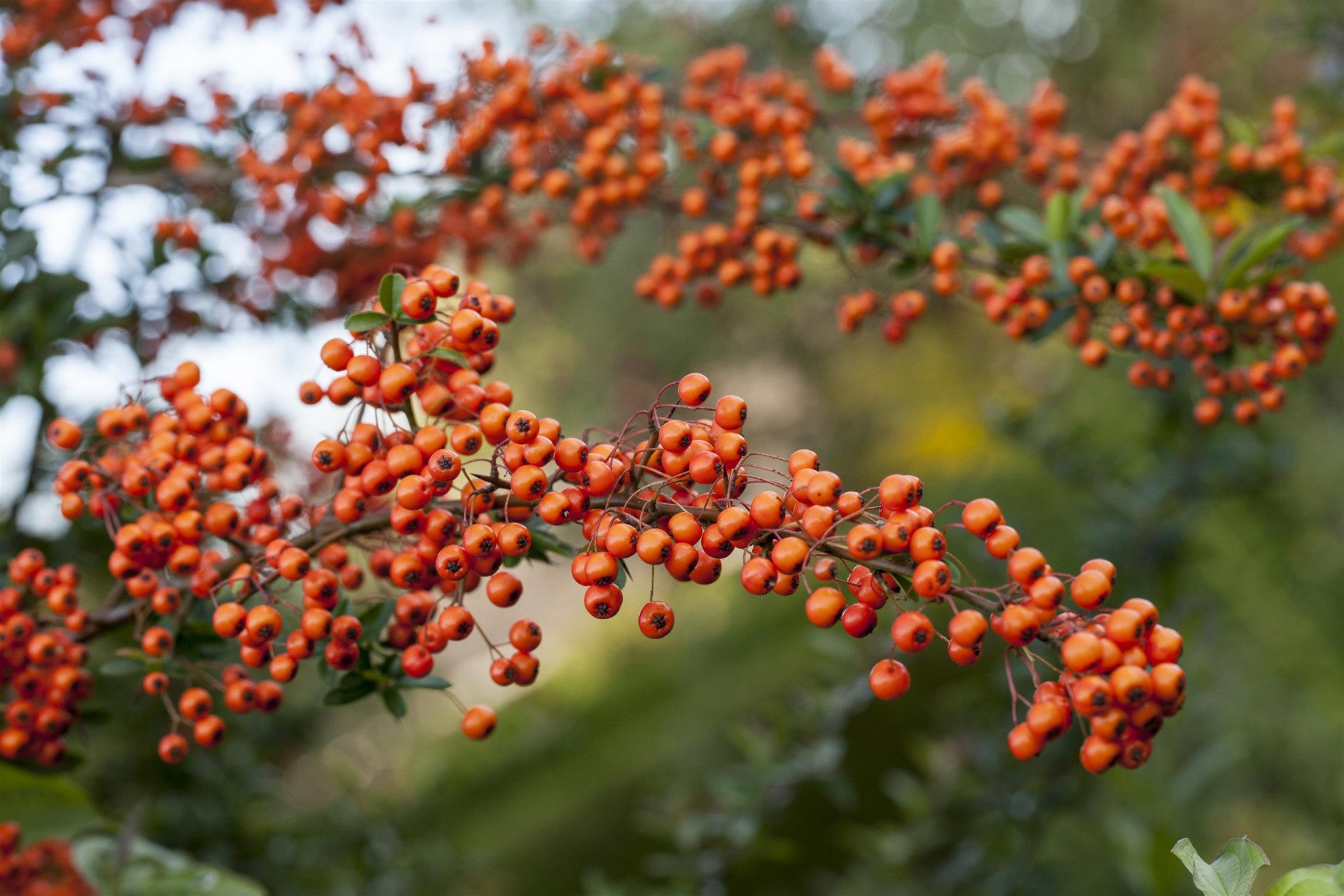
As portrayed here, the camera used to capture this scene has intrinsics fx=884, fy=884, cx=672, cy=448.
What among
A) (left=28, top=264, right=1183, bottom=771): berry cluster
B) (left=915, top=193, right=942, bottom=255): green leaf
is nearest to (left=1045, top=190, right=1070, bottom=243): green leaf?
(left=915, top=193, right=942, bottom=255): green leaf

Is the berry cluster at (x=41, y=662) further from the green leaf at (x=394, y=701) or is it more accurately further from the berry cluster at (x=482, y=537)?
the green leaf at (x=394, y=701)

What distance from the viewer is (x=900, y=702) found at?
4859 mm

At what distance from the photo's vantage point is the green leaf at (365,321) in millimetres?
1263

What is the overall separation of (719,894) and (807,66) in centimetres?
385

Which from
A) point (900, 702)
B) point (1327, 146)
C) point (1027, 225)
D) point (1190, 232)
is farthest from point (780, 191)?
point (900, 702)

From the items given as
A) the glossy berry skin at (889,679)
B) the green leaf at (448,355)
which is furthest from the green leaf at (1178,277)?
the green leaf at (448,355)

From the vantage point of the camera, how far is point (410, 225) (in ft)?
7.76

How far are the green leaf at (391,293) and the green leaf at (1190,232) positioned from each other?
146 cm

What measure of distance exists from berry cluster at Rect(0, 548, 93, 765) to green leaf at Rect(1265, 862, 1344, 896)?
1751mm

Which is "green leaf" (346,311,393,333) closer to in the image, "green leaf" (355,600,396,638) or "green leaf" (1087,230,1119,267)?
"green leaf" (355,600,396,638)

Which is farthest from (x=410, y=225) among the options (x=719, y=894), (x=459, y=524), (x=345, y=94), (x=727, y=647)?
(x=727, y=647)

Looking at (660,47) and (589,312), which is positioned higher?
(660,47)

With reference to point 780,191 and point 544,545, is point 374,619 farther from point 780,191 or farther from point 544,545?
point 780,191

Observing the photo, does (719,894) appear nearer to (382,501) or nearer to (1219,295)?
(382,501)
